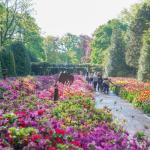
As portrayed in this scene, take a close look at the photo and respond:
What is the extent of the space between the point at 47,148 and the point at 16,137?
0.38 metres

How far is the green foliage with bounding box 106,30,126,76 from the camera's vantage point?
5438cm

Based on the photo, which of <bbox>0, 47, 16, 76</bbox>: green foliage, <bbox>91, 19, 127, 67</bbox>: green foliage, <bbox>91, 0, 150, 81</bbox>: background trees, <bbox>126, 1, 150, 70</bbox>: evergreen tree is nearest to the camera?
<bbox>0, 47, 16, 76</bbox>: green foliage

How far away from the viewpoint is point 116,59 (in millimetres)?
54688

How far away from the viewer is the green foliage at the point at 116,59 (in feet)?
178

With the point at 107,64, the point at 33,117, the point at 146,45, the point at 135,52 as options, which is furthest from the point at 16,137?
the point at 107,64

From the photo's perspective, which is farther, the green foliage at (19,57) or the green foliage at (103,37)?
the green foliage at (103,37)

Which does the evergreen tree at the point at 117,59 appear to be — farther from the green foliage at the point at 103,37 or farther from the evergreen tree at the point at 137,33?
the green foliage at the point at 103,37

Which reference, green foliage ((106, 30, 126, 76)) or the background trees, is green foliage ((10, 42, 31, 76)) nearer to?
the background trees

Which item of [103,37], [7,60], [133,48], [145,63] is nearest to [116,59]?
[133,48]

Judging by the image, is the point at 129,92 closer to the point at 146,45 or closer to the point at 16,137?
the point at 146,45

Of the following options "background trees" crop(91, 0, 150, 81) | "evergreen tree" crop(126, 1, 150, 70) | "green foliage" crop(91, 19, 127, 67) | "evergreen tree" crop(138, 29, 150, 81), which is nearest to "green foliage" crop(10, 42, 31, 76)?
"evergreen tree" crop(138, 29, 150, 81)

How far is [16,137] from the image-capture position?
5246 mm

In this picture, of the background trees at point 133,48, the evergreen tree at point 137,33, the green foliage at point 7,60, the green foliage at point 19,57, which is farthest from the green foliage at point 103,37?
the green foliage at point 7,60

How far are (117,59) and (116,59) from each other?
124 mm
